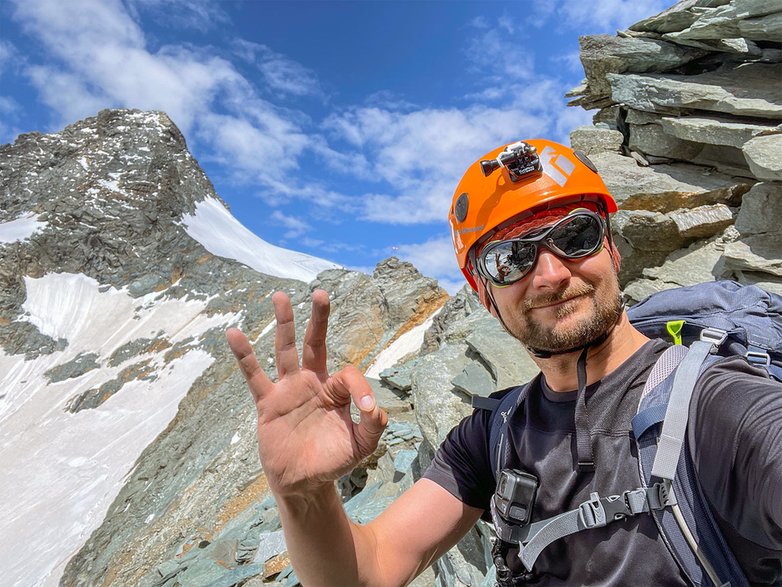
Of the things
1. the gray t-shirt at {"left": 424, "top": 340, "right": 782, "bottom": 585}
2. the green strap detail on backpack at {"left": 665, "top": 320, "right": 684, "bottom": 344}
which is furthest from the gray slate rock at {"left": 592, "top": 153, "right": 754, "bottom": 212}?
the gray t-shirt at {"left": 424, "top": 340, "right": 782, "bottom": 585}

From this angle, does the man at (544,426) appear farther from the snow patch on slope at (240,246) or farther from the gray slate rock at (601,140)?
the snow patch on slope at (240,246)

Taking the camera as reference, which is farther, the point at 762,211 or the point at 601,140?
the point at 601,140

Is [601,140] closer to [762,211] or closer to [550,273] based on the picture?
[762,211]

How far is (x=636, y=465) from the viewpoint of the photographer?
239cm

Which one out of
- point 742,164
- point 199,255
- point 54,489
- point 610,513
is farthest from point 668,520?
point 199,255

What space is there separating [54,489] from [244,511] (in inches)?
1243

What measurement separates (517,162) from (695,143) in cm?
1140

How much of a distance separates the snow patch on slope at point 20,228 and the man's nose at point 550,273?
87.0 m

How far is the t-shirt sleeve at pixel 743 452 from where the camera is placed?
1.92m

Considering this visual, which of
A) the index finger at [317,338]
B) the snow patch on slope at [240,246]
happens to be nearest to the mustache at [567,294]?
the index finger at [317,338]

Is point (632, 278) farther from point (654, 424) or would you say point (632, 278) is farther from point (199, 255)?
point (199, 255)

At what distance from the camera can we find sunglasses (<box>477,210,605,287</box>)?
3.19 metres

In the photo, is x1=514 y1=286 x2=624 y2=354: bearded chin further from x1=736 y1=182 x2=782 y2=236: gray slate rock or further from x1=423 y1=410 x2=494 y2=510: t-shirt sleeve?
x1=736 y1=182 x2=782 y2=236: gray slate rock

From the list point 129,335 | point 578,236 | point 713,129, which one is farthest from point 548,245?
point 129,335
